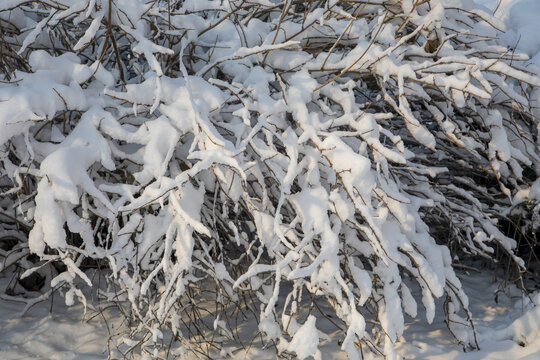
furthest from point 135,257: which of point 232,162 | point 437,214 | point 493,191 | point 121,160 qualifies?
point 493,191

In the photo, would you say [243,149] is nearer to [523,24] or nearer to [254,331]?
[254,331]

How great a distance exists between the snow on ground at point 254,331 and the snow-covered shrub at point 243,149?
0.13 m

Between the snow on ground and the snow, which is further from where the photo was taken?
the snow

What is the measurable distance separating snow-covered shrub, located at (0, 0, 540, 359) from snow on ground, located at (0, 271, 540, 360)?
0.13 m

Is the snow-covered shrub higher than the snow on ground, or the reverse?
the snow-covered shrub

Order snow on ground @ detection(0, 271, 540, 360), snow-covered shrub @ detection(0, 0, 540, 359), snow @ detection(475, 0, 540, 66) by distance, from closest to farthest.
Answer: snow-covered shrub @ detection(0, 0, 540, 359) → snow on ground @ detection(0, 271, 540, 360) → snow @ detection(475, 0, 540, 66)

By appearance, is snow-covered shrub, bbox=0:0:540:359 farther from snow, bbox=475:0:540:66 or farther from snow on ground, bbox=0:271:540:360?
snow, bbox=475:0:540:66

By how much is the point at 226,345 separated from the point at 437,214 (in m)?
1.43

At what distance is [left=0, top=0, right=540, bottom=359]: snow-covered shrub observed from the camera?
200cm

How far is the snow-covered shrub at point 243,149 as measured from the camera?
200 centimetres

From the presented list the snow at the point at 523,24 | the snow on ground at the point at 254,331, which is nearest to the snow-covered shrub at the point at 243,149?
the snow on ground at the point at 254,331

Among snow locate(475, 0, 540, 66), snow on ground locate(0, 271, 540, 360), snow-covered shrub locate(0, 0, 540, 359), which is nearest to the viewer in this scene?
snow-covered shrub locate(0, 0, 540, 359)

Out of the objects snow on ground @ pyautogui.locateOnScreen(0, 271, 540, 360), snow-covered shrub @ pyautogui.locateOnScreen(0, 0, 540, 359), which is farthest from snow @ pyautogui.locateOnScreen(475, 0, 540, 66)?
snow on ground @ pyautogui.locateOnScreen(0, 271, 540, 360)

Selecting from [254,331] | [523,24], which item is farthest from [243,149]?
[523,24]
